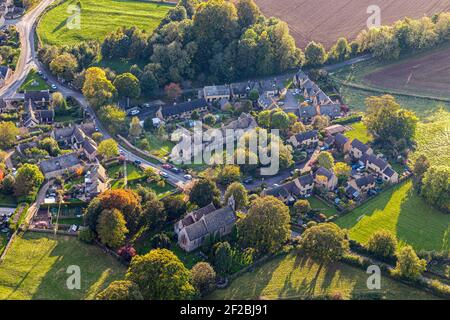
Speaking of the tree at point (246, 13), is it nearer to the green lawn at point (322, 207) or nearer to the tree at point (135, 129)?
the tree at point (135, 129)

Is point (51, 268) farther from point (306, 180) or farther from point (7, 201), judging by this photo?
point (306, 180)

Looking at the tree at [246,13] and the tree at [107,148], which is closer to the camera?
the tree at [107,148]

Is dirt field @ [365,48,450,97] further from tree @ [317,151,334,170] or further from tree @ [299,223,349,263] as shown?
tree @ [299,223,349,263]

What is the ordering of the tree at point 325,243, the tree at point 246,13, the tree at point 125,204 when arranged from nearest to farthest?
the tree at point 325,243
the tree at point 125,204
the tree at point 246,13

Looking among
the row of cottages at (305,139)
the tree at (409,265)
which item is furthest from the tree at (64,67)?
the tree at (409,265)

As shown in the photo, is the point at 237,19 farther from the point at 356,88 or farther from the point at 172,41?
the point at 356,88

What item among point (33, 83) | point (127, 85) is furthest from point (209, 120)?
point (33, 83)

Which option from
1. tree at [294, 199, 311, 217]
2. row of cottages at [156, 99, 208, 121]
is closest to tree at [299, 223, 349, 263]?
tree at [294, 199, 311, 217]
